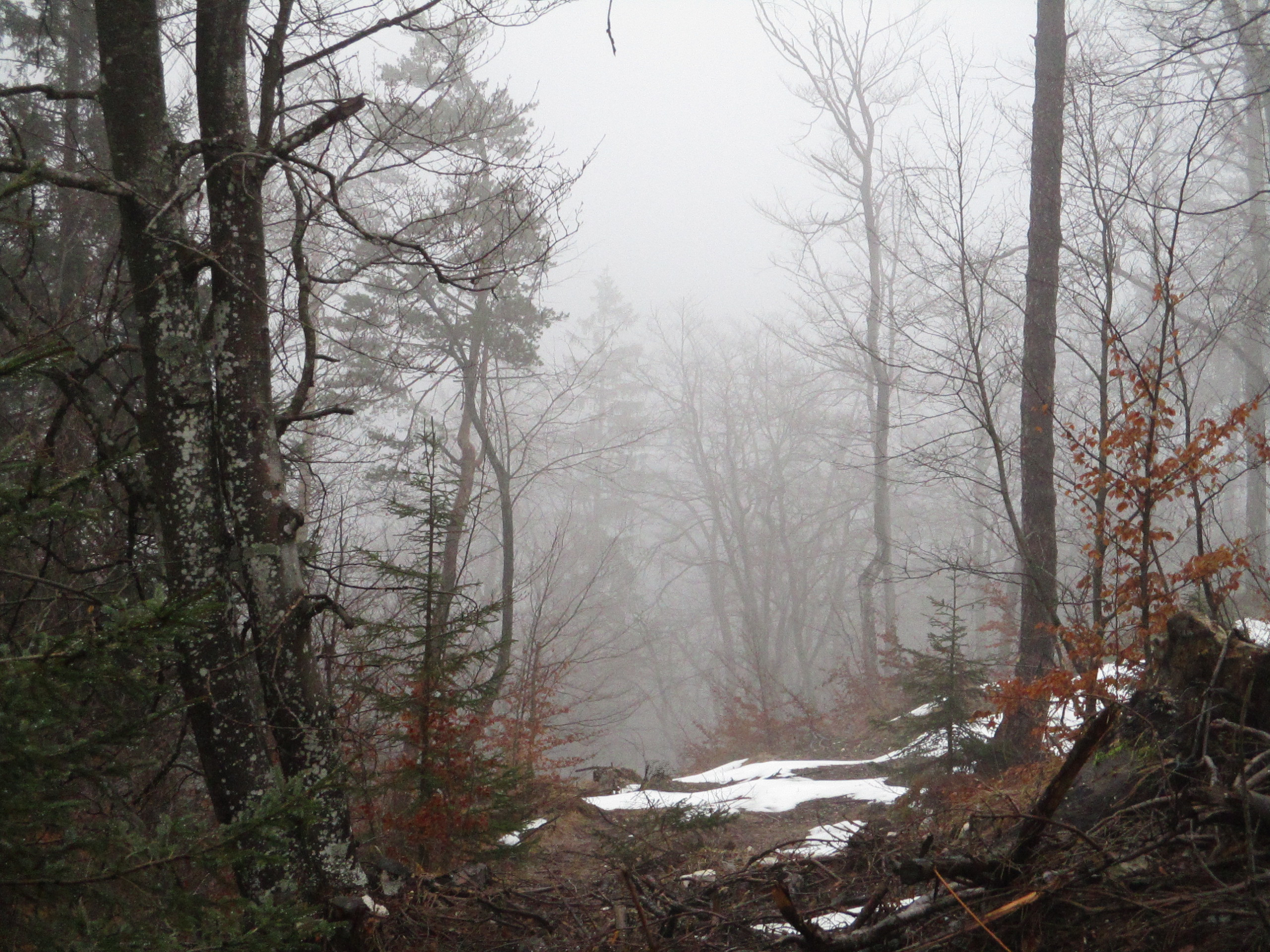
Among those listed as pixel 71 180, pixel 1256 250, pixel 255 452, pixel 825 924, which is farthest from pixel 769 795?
pixel 1256 250

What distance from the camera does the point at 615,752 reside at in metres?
30.8

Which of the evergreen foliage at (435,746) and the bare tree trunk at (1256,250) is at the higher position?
the bare tree trunk at (1256,250)

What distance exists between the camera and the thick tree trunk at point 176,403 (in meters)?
3.51

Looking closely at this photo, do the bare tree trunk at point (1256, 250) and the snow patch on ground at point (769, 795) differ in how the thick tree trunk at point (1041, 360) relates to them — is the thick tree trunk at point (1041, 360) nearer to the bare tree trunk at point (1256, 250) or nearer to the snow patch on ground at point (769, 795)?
the snow patch on ground at point (769, 795)

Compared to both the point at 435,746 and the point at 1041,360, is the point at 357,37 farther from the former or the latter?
the point at 1041,360

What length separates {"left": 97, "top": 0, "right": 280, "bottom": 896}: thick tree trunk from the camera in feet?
11.5

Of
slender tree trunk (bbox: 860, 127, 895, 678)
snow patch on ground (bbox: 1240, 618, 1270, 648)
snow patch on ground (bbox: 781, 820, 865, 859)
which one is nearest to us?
snow patch on ground (bbox: 781, 820, 865, 859)

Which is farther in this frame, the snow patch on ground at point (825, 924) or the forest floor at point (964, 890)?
the snow patch on ground at point (825, 924)

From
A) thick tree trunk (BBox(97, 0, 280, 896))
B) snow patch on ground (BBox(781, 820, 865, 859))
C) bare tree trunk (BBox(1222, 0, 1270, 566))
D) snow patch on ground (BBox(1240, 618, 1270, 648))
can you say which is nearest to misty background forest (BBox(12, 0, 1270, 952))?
thick tree trunk (BBox(97, 0, 280, 896))

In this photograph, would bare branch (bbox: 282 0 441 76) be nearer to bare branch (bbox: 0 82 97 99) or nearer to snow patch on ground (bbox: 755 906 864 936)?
bare branch (bbox: 0 82 97 99)

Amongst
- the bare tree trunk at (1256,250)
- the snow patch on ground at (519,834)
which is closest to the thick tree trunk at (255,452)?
the snow patch on ground at (519,834)

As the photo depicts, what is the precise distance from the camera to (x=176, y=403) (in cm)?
365

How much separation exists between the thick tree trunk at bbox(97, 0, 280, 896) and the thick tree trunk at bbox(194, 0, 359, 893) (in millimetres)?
104

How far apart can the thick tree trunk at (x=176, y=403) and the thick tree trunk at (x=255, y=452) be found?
0.34 feet
